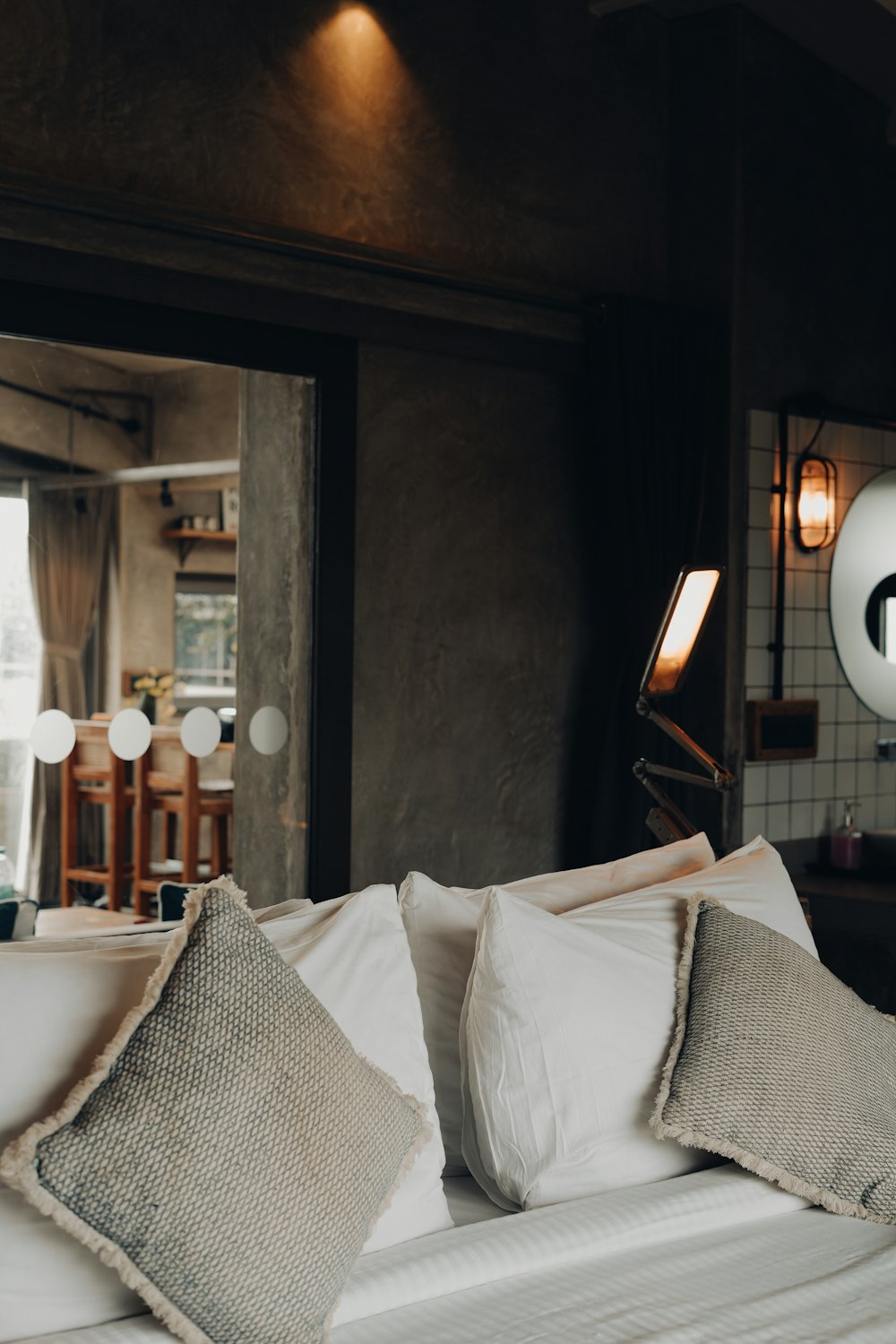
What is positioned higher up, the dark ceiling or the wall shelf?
the dark ceiling

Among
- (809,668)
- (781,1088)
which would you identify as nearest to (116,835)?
(781,1088)

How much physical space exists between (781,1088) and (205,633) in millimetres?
2018

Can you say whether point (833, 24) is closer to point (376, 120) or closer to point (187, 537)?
point (376, 120)

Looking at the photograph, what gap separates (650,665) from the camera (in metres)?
2.70

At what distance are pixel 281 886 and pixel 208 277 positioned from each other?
1551 millimetres

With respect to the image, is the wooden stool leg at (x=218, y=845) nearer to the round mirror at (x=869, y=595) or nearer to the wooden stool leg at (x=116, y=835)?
the wooden stool leg at (x=116, y=835)

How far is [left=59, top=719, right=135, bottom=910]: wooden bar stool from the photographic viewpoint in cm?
315

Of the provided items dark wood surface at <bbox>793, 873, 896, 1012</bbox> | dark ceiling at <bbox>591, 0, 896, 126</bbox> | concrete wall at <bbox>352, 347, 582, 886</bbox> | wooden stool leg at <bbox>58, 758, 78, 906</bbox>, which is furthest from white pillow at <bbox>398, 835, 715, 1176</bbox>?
dark ceiling at <bbox>591, 0, 896, 126</bbox>

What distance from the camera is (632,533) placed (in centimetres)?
399

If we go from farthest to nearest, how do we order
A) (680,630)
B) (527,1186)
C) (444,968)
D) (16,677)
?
(16,677) < (680,630) < (444,968) < (527,1186)

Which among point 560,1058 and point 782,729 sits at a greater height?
point 782,729

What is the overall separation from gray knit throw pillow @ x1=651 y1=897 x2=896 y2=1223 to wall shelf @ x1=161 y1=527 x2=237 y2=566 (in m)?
1.90

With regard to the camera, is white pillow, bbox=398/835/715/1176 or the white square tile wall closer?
white pillow, bbox=398/835/715/1176

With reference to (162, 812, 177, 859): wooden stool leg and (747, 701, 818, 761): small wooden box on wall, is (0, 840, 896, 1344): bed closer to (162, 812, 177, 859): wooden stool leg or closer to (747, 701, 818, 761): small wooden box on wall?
(162, 812, 177, 859): wooden stool leg
